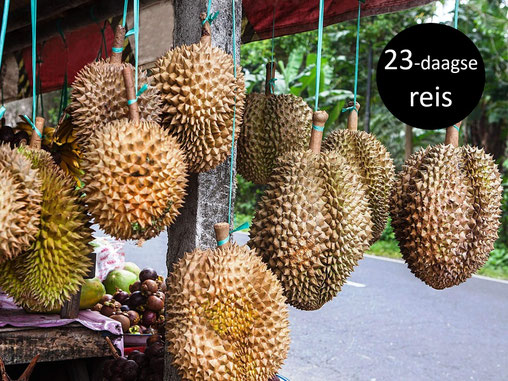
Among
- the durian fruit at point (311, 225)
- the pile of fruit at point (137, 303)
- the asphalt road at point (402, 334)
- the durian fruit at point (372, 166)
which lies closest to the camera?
the durian fruit at point (311, 225)

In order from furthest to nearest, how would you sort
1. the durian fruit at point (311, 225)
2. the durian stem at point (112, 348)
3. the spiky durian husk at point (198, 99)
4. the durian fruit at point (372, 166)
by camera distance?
1. the durian stem at point (112, 348)
2. the durian fruit at point (372, 166)
3. the durian fruit at point (311, 225)
4. the spiky durian husk at point (198, 99)

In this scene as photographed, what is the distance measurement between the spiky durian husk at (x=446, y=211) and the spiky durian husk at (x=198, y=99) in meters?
0.66

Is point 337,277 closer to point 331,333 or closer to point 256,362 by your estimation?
point 256,362

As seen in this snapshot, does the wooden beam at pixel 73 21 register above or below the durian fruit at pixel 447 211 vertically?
above

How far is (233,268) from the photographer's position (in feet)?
4.18

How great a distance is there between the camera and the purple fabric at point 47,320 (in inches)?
80.1

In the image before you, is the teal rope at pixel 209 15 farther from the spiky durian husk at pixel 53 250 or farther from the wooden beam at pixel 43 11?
the wooden beam at pixel 43 11

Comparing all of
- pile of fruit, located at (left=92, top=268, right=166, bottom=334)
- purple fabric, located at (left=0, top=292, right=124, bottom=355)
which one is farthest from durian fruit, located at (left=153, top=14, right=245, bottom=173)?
pile of fruit, located at (left=92, top=268, right=166, bottom=334)

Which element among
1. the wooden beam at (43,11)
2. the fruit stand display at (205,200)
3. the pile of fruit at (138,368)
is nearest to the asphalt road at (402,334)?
the pile of fruit at (138,368)

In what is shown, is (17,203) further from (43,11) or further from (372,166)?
(43,11)

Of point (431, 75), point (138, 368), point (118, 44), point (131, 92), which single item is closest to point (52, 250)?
point (131, 92)

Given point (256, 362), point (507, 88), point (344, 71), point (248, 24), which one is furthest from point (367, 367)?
point (344, 71)

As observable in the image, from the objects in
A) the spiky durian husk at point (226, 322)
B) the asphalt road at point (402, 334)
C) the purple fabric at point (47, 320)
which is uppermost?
the spiky durian husk at point (226, 322)

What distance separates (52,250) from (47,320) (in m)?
1.02
